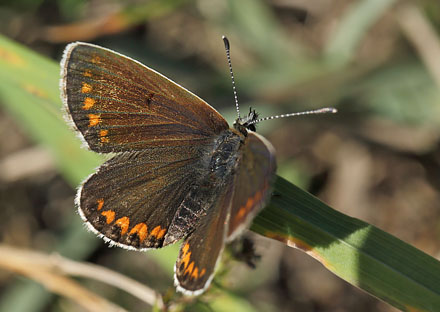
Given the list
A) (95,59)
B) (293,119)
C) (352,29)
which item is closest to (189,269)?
(95,59)

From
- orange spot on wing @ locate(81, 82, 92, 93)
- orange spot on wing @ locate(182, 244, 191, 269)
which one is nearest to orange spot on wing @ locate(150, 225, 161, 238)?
orange spot on wing @ locate(182, 244, 191, 269)

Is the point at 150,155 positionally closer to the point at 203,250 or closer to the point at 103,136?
the point at 103,136

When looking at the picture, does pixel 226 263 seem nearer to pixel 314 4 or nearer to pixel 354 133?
pixel 354 133

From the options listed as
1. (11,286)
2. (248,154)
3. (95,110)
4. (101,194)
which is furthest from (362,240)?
(11,286)

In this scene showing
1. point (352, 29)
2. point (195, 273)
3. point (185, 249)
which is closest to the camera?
point (195, 273)

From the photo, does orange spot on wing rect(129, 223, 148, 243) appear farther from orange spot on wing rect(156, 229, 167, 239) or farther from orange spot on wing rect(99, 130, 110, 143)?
orange spot on wing rect(99, 130, 110, 143)

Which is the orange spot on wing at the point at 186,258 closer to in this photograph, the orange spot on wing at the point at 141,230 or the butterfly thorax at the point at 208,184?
the butterfly thorax at the point at 208,184
